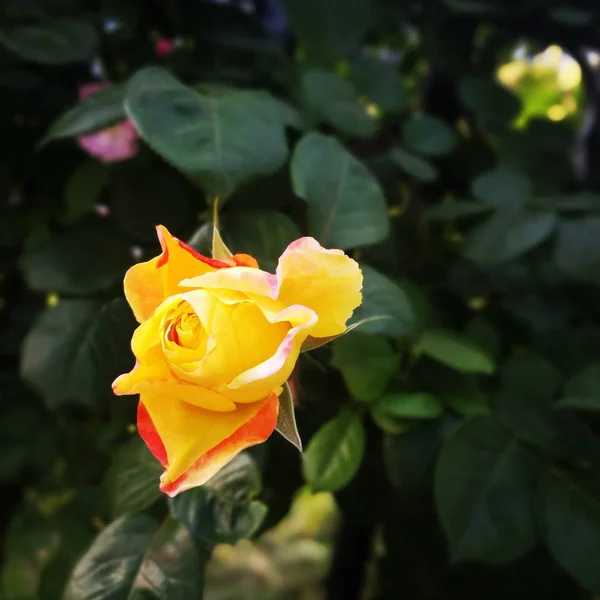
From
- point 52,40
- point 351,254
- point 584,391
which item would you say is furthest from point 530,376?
point 52,40

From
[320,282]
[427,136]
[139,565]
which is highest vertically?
[320,282]

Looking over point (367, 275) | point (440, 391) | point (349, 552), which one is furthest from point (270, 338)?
point (349, 552)

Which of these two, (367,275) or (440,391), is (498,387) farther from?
(367,275)

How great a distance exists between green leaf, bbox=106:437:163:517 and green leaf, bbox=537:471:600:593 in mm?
239

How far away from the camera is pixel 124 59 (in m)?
0.62

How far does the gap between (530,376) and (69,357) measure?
334 mm

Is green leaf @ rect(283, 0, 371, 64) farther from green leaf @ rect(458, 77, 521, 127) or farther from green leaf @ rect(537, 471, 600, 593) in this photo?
green leaf @ rect(537, 471, 600, 593)

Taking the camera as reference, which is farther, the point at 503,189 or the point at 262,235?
the point at 503,189

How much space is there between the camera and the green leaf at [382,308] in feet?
1.02

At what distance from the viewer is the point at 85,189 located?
52 centimetres

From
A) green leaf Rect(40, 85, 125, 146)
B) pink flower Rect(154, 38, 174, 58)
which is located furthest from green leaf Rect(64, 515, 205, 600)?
pink flower Rect(154, 38, 174, 58)

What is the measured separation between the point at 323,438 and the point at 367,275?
0.35ft

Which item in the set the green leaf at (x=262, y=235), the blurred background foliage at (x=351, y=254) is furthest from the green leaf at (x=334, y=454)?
the green leaf at (x=262, y=235)

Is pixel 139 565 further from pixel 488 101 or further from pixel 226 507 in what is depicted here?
pixel 488 101
